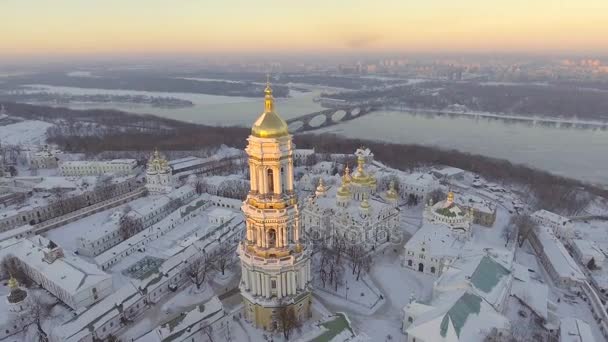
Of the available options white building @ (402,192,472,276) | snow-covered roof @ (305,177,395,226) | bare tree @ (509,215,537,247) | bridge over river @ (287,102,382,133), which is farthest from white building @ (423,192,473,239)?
bridge over river @ (287,102,382,133)

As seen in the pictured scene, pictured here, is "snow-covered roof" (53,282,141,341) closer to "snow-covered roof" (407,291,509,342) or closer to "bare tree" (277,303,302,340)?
"bare tree" (277,303,302,340)

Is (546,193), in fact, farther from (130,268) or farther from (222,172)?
(130,268)

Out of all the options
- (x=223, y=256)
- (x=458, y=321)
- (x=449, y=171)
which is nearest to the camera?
(x=458, y=321)

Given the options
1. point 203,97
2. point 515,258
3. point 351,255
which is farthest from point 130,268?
point 203,97

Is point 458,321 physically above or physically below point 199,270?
above

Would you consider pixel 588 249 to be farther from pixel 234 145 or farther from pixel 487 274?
pixel 234 145

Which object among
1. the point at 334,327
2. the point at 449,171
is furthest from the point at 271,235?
the point at 449,171
